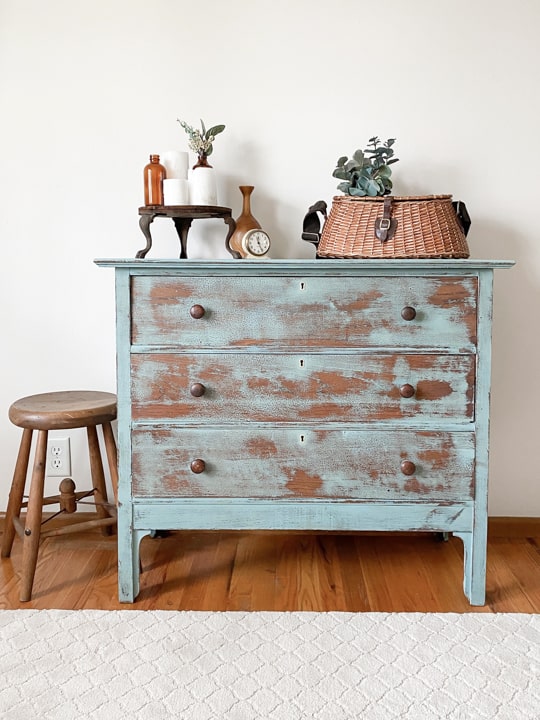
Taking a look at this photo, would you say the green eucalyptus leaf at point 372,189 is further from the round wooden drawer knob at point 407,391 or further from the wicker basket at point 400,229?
the round wooden drawer knob at point 407,391

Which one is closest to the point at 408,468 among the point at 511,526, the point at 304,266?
the point at 304,266

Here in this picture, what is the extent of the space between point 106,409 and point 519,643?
125 cm

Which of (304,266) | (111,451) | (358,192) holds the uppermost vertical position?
(358,192)

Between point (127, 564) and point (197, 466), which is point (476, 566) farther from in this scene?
point (127, 564)

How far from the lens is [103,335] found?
2.52 metres

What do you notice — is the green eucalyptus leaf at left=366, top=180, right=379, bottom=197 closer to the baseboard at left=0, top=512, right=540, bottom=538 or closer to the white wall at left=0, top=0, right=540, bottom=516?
the white wall at left=0, top=0, right=540, bottom=516

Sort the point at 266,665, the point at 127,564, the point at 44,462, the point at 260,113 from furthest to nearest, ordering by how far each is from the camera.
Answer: the point at 260,113
the point at 44,462
the point at 127,564
the point at 266,665

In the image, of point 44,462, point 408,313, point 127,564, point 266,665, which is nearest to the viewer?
point 266,665

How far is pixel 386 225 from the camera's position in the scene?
200 cm

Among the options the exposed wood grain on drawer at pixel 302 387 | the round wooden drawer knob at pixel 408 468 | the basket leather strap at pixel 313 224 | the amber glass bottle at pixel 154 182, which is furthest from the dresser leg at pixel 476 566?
the amber glass bottle at pixel 154 182

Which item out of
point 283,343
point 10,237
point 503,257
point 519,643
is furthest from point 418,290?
point 10,237

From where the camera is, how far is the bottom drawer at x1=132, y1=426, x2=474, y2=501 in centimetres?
201

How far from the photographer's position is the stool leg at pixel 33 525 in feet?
6.83

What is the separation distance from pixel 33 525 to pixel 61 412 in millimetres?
324
